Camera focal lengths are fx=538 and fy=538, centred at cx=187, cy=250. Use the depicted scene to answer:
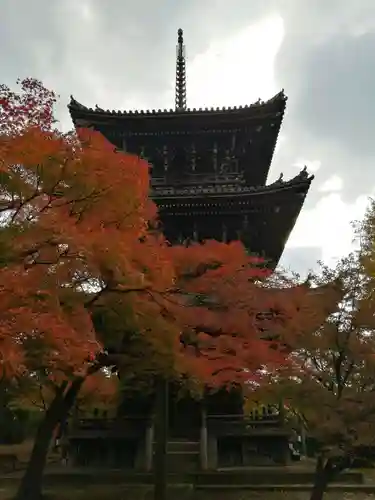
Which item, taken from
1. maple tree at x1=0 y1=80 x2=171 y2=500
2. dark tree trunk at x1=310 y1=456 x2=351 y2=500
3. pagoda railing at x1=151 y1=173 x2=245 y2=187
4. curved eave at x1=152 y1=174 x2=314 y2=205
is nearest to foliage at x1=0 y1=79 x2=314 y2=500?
maple tree at x1=0 y1=80 x2=171 y2=500

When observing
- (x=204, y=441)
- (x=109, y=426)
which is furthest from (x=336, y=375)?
(x=109, y=426)

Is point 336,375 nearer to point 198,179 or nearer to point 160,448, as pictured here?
point 160,448

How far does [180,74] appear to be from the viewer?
3288cm

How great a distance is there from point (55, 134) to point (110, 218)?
197 cm

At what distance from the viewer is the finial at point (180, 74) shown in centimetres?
3120

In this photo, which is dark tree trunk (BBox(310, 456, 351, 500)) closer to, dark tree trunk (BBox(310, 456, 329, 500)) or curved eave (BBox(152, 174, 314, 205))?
dark tree trunk (BBox(310, 456, 329, 500))

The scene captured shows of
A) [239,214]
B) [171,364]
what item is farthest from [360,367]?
[239,214]

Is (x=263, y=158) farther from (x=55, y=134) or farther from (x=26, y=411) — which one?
(x=26, y=411)

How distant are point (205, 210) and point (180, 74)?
Answer: 1568 centimetres

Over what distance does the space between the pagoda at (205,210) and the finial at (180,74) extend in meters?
8.09

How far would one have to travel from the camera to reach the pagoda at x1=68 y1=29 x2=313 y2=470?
19.4 m

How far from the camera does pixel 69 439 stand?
20438 mm

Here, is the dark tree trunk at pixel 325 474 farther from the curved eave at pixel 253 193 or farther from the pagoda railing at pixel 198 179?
the pagoda railing at pixel 198 179

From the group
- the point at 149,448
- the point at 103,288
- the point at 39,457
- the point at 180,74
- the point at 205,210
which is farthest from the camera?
the point at 180,74
